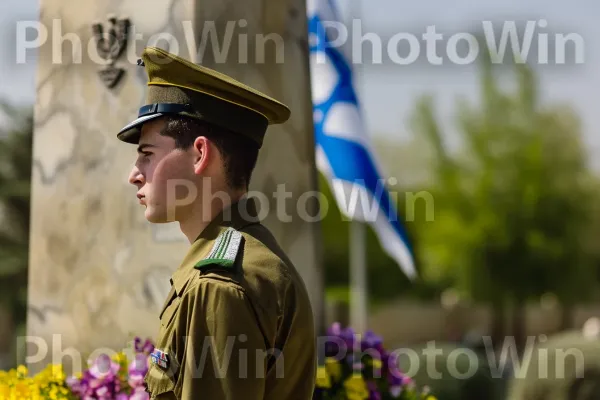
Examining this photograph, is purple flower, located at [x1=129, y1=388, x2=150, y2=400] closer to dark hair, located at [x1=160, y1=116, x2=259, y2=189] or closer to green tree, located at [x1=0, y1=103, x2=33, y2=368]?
dark hair, located at [x1=160, y1=116, x2=259, y2=189]

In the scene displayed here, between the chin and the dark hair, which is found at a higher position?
the dark hair

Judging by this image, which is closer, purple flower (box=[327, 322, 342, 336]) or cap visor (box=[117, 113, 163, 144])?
cap visor (box=[117, 113, 163, 144])

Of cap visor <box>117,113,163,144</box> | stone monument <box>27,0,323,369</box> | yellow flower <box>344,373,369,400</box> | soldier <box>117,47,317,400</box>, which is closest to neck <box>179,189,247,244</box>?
soldier <box>117,47,317,400</box>

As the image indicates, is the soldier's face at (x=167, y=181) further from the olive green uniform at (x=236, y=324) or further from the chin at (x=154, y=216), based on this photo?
the olive green uniform at (x=236, y=324)

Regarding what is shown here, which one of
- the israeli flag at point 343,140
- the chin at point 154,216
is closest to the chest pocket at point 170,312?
the chin at point 154,216

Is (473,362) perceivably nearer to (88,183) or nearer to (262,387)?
(88,183)

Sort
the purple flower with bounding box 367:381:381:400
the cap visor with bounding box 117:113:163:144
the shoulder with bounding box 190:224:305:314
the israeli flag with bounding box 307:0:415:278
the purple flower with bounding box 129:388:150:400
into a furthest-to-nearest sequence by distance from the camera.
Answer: the israeli flag with bounding box 307:0:415:278 → the purple flower with bounding box 367:381:381:400 → the purple flower with bounding box 129:388:150:400 → the cap visor with bounding box 117:113:163:144 → the shoulder with bounding box 190:224:305:314

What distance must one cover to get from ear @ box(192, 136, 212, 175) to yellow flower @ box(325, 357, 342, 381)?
246 cm

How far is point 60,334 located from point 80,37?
5.43 ft

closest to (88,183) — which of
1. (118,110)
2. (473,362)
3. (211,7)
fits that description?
(118,110)

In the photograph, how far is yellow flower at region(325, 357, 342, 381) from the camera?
4.93 m

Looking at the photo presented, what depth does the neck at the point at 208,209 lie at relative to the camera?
2752mm

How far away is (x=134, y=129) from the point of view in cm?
287

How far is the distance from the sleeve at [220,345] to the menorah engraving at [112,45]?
280cm
